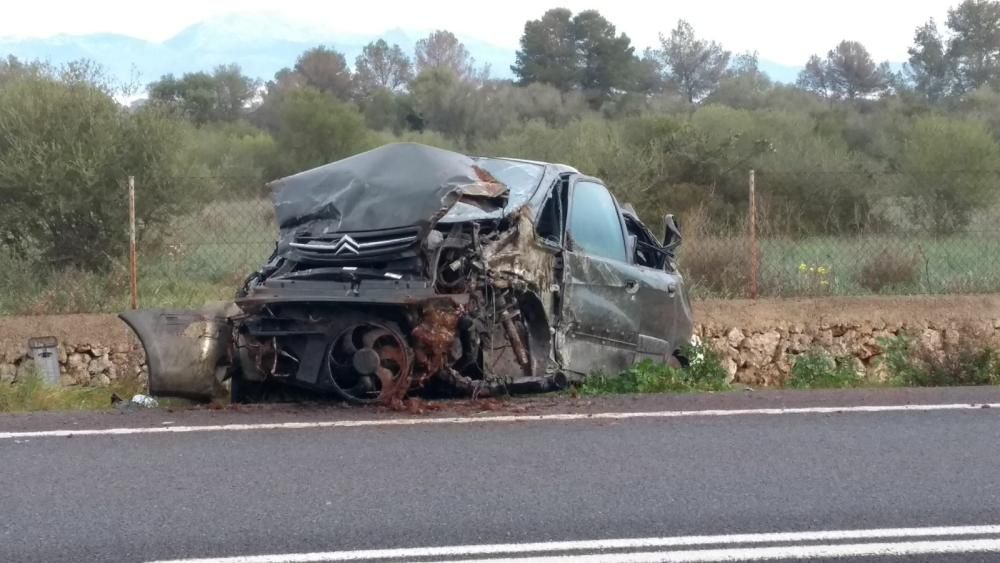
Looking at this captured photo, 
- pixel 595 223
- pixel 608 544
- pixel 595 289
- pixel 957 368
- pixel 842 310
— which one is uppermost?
pixel 595 223

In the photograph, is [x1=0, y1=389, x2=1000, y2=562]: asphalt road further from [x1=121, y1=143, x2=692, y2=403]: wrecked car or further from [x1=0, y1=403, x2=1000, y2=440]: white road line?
[x1=121, y1=143, x2=692, y2=403]: wrecked car

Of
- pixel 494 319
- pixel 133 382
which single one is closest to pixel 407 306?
pixel 494 319

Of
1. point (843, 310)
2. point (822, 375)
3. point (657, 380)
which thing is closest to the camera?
point (657, 380)

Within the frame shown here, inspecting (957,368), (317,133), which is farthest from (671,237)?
(317,133)

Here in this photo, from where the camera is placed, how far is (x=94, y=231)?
13.6 metres

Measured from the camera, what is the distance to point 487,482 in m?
5.95

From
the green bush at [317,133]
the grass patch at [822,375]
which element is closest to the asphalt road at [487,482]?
the grass patch at [822,375]

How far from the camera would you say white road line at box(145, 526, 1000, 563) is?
15.6 feet

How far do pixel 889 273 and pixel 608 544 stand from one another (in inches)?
386

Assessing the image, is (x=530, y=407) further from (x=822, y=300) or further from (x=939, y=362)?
(x=822, y=300)

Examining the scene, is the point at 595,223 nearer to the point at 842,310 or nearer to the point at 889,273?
the point at 842,310

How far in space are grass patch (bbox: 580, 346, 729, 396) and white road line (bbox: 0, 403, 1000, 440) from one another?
893mm

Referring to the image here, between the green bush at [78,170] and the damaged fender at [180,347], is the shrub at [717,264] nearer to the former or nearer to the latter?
the green bush at [78,170]

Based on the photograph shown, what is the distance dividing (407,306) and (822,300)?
7062 millimetres
